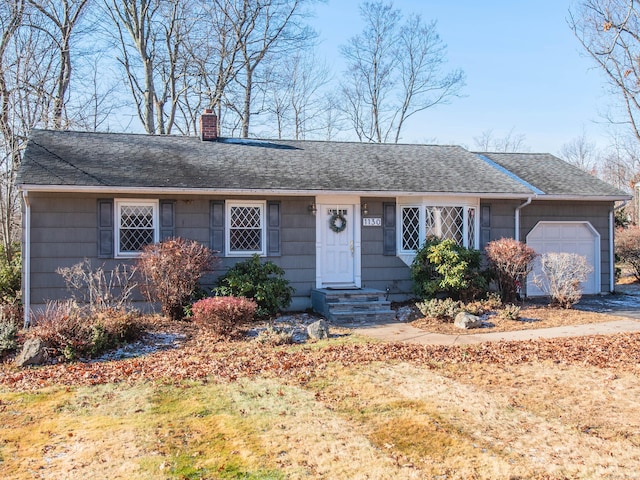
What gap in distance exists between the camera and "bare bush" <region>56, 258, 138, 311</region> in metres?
10.1

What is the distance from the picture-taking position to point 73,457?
14.0ft

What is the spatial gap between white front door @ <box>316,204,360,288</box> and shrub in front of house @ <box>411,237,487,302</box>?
4.55 ft

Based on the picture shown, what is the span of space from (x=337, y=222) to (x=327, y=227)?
0.26 m

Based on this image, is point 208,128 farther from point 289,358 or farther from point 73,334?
point 289,358

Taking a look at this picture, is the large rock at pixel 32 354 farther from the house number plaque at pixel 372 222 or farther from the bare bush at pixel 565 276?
the bare bush at pixel 565 276

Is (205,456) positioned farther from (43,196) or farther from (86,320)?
(43,196)

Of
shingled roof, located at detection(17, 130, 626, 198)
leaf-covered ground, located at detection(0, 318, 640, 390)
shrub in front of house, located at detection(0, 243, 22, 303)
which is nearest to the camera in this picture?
leaf-covered ground, located at detection(0, 318, 640, 390)

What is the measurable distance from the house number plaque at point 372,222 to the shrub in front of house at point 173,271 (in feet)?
12.2

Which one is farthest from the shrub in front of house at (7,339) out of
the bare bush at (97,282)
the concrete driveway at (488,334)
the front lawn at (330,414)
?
the concrete driveway at (488,334)

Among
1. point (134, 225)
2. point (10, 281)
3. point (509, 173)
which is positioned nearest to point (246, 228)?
point (134, 225)

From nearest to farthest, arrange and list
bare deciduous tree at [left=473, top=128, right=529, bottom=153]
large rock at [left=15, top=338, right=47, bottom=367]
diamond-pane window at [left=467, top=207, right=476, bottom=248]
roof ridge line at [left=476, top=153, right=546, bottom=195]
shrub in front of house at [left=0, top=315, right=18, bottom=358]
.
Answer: large rock at [left=15, top=338, right=47, bottom=367]
shrub in front of house at [left=0, top=315, right=18, bottom=358]
diamond-pane window at [left=467, top=207, right=476, bottom=248]
roof ridge line at [left=476, top=153, right=546, bottom=195]
bare deciduous tree at [left=473, top=128, right=529, bottom=153]

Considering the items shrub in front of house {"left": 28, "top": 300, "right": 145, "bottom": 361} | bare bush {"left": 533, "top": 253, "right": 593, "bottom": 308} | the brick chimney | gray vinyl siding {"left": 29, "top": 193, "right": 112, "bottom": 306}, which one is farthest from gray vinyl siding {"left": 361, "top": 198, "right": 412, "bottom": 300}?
shrub in front of house {"left": 28, "top": 300, "right": 145, "bottom": 361}

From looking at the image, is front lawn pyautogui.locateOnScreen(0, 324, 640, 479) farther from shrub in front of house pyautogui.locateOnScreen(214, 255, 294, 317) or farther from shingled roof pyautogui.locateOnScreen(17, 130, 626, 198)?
shingled roof pyautogui.locateOnScreen(17, 130, 626, 198)

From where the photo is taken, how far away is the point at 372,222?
39.9 feet
